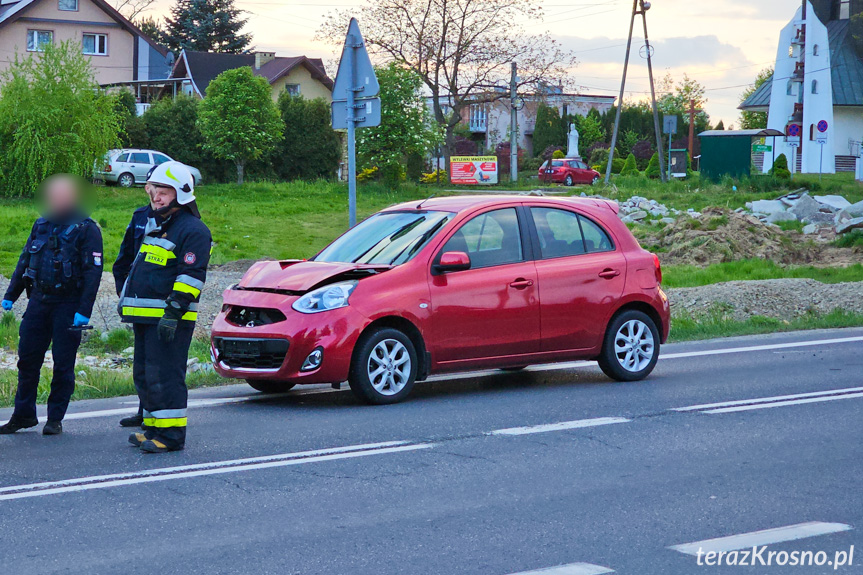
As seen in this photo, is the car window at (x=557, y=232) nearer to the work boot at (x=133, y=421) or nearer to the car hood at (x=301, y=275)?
the car hood at (x=301, y=275)

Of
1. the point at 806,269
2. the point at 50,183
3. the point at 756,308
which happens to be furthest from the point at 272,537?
the point at 806,269

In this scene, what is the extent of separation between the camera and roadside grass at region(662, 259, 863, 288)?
20672 millimetres

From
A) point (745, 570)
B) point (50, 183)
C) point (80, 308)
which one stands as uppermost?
point (50, 183)

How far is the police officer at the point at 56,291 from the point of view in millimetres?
7527

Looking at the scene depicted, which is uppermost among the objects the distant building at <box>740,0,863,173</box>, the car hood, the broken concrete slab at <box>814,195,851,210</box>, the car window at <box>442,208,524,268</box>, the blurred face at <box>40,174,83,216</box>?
the distant building at <box>740,0,863,173</box>

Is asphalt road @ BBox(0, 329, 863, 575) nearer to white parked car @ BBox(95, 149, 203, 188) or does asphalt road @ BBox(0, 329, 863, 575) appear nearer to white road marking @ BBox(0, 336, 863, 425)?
white road marking @ BBox(0, 336, 863, 425)

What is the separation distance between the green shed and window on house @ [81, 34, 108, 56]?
36839mm

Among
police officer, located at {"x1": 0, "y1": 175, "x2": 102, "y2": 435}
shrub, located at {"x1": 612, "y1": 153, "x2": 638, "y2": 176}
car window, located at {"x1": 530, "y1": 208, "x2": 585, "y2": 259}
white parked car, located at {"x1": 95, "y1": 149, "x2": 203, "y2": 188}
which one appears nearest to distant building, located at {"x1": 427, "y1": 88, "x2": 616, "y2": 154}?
shrub, located at {"x1": 612, "y1": 153, "x2": 638, "y2": 176}

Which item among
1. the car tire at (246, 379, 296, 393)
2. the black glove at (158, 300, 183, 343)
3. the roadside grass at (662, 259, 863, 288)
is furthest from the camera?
the roadside grass at (662, 259, 863, 288)

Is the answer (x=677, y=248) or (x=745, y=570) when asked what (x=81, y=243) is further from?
(x=677, y=248)

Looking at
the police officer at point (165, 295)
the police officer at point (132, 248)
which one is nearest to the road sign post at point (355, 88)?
the police officer at point (132, 248)

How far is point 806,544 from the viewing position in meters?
5.07

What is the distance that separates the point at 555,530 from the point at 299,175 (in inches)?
1832

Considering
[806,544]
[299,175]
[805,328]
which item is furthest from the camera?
[299,175]
